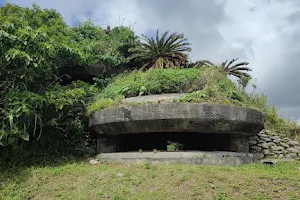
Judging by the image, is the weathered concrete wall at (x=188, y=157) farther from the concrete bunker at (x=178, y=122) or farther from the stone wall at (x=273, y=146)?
the stone wall at (x=273, y=146)

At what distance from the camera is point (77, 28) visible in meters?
11.6

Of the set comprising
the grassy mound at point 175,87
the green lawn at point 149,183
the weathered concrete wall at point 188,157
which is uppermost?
the grassy mound at point 175,87

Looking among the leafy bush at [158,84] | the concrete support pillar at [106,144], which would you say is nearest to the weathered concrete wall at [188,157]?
the concrete support pillar at [106,144]

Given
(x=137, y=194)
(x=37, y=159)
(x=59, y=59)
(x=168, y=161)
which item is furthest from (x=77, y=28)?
(x=137, y=194)

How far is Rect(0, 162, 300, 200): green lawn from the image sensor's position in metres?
5.16

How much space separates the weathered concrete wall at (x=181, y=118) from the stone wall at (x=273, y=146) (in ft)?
6.03

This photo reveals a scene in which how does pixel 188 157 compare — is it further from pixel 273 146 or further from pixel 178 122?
pixel 273 146

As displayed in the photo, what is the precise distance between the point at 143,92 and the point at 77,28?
4557 millimetres

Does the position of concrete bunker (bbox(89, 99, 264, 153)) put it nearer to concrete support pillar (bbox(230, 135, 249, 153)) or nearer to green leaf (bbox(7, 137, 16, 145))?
concrete support pillar (bbox(230, 135, 249, 153))

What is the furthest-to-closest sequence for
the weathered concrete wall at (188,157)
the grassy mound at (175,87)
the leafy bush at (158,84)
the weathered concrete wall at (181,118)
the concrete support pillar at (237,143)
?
1. the leafy bush at (158,84)
2. the concrete support pillar at (237,143)
3. the grassy mound at (175,87)
4. the weathered concrete wall at (181,118)
5. the weathered concrete wall at (188,157)

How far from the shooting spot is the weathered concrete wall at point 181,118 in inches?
273

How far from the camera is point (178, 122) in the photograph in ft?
23.0

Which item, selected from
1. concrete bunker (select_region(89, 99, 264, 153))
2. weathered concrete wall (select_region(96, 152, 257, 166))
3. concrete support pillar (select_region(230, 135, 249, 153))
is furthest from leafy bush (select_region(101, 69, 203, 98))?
weathered concrete wall (select_region(96, 152, 257, 166))

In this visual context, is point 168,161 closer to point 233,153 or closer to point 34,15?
point 233,153
